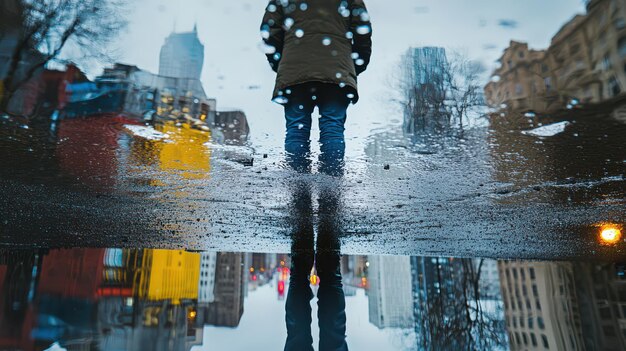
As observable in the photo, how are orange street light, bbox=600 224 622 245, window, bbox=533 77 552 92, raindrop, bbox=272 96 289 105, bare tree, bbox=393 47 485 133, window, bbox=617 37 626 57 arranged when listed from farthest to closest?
1. orange street light, bbox=600 224 622 245
2. raindrop, bbox=272 96 289 105
3. bare tree, bbox=393 47 485 133
4. window, bbox=533 77 552 92
5. window, bbox=617 37 626 57

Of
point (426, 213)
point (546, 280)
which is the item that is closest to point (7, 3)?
point (426, 213)

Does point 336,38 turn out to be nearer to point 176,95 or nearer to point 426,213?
point 176,95

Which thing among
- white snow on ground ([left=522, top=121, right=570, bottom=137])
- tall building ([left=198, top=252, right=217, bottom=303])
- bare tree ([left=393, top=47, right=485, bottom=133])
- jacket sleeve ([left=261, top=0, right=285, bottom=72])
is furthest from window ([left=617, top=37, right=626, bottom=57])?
tall building ([left=198, top=252, right=217, bottom=303])

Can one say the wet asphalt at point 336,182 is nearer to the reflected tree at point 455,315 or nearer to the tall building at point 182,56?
the tall building at point 182,56

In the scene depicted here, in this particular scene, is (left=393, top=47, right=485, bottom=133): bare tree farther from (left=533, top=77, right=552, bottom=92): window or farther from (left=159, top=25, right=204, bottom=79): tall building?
(left=159, top=25, right=204, bottom=79): tall building

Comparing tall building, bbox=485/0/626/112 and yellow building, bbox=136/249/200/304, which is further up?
tall building, bbox=485/0/626/112

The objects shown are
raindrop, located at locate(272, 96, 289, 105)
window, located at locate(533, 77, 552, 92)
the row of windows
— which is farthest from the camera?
raindrop, located at locate(272, 96, 289, 105)

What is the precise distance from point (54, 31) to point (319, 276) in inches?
94.9

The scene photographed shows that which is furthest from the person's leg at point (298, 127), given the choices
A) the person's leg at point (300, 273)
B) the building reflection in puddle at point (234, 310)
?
the building reflection in puddle at point (234, 310)

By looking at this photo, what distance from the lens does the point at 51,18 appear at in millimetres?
1849

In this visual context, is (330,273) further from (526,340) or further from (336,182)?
(526,340)

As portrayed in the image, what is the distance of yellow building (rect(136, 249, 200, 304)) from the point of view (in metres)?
2.88

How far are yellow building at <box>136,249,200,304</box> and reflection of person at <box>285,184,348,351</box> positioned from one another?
35.0 inches

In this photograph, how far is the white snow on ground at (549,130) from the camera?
1941mm
